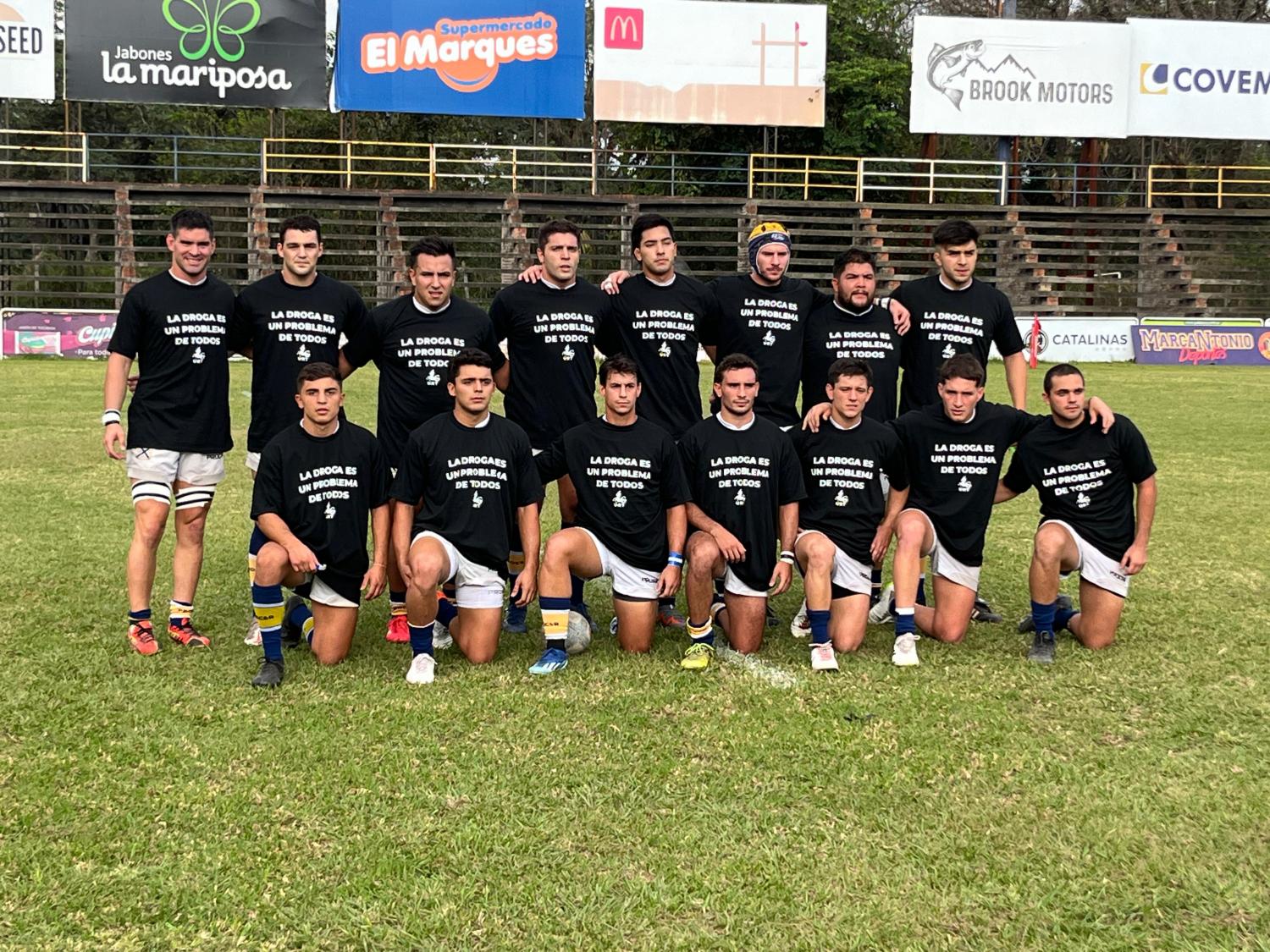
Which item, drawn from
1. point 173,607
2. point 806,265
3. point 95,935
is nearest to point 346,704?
point 173,607

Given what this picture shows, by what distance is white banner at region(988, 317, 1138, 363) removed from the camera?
25438 mm

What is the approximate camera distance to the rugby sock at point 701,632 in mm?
5328

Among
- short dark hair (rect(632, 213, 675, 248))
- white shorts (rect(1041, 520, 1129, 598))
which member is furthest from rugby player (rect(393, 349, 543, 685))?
white shorts (rect(1041, 520, 1129, 598))

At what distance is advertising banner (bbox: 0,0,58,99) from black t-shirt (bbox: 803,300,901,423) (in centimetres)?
2603

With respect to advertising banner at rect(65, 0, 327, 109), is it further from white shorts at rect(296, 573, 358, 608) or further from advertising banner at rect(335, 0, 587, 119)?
white shorts at rect(296, 573, 358, 608)

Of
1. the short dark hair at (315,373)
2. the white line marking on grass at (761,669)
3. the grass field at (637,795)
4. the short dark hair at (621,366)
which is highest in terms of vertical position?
the short dark hair at (621,366)

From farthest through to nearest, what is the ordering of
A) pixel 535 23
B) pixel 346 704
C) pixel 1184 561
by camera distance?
1. pixel 535 23
2. pixel 1184 561
3. pixel 346 704

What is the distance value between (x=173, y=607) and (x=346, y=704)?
1401 millimetres

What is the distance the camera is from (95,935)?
2.88 m

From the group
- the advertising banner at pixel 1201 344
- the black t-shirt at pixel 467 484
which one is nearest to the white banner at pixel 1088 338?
the advertising banner at pixel 1201 344

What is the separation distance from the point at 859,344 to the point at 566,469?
1718mm

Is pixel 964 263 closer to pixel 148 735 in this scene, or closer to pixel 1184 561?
pixel 1184 561

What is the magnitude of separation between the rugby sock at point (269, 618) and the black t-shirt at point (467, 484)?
0.69 meters

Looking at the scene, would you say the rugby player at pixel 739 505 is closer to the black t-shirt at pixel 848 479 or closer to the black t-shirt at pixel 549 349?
the black t-shirt at pixel 848 479
